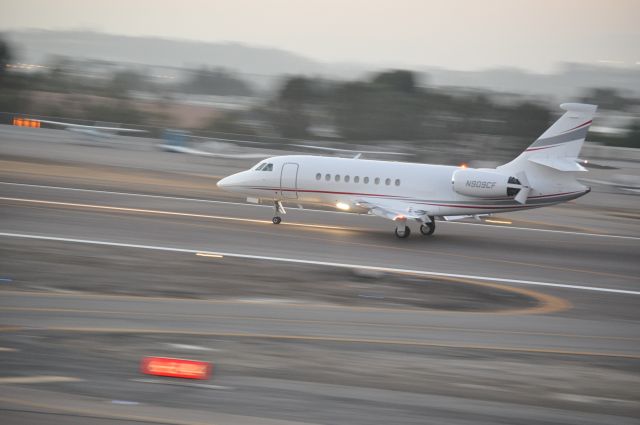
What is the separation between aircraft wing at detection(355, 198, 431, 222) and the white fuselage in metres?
0.08

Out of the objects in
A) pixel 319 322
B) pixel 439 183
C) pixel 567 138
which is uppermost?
pixel 567 138

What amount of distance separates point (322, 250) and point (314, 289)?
5.70 meters

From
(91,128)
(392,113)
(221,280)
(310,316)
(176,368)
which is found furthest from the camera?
(392,113)

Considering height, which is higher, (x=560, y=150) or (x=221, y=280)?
(x=560, y=150)

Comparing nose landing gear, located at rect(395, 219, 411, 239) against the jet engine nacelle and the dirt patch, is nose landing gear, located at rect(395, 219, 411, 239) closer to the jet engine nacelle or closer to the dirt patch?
the jet engine nacelle

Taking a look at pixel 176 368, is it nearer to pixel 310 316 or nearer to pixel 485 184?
pixel 310 316

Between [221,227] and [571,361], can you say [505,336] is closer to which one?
[571,361]

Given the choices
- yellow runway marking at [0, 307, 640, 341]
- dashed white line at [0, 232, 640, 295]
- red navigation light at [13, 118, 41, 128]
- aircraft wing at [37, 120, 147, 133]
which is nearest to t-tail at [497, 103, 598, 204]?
dashed white line at [0, 232, 640, 295]

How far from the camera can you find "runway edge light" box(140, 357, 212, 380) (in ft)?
47.7

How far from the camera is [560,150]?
99.1 feet

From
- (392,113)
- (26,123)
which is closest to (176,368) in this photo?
(26,123)

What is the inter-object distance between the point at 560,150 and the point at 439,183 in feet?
15.2

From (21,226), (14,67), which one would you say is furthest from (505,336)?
(14,67)

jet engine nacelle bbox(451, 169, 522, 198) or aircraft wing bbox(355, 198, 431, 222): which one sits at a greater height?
jet engine nacelle bbox(451, 169, 522, 198)
